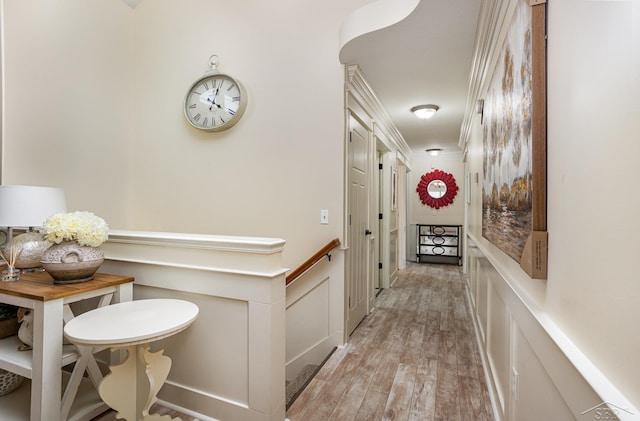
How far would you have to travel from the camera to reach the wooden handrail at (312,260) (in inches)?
90.4

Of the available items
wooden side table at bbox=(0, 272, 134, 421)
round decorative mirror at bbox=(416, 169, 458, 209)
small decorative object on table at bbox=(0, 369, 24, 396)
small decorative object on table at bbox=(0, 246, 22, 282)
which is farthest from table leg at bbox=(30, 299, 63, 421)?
round decorative mirror at bbox=(416, 169, 458, 209)

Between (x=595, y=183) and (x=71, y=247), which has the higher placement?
(x=595, y=183)

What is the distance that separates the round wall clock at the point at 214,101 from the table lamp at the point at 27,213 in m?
1.32

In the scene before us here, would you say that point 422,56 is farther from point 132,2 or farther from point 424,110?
point 132,2

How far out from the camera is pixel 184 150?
3.00m

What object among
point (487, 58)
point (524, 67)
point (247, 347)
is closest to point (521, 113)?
point (524, 67)

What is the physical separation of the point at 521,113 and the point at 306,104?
1.71m

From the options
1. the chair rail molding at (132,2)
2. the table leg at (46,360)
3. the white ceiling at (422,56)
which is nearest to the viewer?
→ the table leg at (46,360)

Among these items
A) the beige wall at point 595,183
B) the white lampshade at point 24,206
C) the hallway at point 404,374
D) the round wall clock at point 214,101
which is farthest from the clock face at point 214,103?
the beige wall at point 595,183

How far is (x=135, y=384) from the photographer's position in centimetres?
143

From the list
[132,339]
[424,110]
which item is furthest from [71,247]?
[424,110]

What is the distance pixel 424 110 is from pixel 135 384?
3762 millimetres

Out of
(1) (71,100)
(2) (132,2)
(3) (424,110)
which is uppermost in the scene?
(2) (132,2)

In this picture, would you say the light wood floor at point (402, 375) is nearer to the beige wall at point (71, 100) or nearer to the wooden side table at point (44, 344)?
the wooden side table at point (44, 344)
